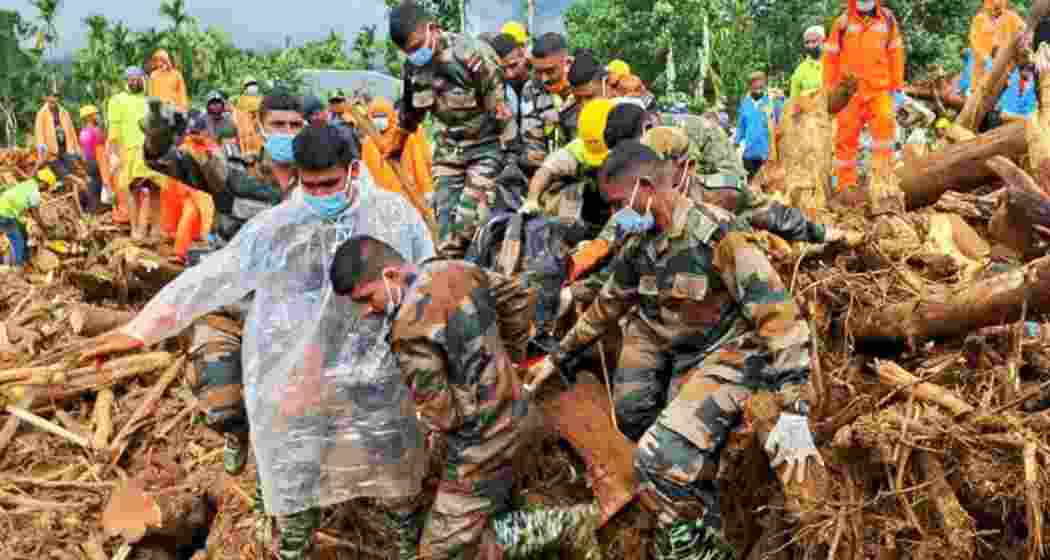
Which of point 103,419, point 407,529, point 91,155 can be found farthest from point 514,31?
point 91,155

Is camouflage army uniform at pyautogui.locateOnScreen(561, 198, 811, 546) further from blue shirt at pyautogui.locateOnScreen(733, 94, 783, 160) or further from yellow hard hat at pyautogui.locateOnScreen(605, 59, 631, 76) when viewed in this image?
blue shirt at pyautogui.locateOnScreen(733, 94, 783, 160)

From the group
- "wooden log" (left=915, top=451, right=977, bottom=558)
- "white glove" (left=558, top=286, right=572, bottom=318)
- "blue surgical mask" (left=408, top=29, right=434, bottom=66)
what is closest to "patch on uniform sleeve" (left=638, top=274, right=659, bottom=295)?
"white glove" (left=558, top=286, right=572, bottom=318)

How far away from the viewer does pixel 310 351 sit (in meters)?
3.83

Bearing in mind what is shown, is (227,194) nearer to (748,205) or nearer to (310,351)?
(310,351)

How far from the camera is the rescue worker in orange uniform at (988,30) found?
919 cm

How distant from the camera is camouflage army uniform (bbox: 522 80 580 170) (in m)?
6.57

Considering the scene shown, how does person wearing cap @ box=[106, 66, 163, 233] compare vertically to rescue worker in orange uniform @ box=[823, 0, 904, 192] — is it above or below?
below

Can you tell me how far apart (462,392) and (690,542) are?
1.04 metres

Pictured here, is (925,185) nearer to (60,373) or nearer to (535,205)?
(535,205)

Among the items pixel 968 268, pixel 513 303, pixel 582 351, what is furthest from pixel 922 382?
pixel 513 303

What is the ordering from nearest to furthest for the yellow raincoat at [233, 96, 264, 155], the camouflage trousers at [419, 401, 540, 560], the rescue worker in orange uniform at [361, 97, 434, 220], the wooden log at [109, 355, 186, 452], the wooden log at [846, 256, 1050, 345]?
1. the camouflage trousers at [419, 401, 540, 560]
2. the wooden log at [846, 256, 1050, 345]
3. the wooden log at [109, 355, 186, 452]
4. the rescue worker in orange uniform at [361, 97, 434, 220]
5. the yellow raincoat at [233, 96, 264, 155]

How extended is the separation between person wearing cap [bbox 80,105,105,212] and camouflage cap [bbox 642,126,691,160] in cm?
992

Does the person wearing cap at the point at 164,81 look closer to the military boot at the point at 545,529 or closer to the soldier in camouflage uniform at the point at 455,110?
the soldier in camouflage uniform at the point at 455,110

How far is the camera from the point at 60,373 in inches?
253
